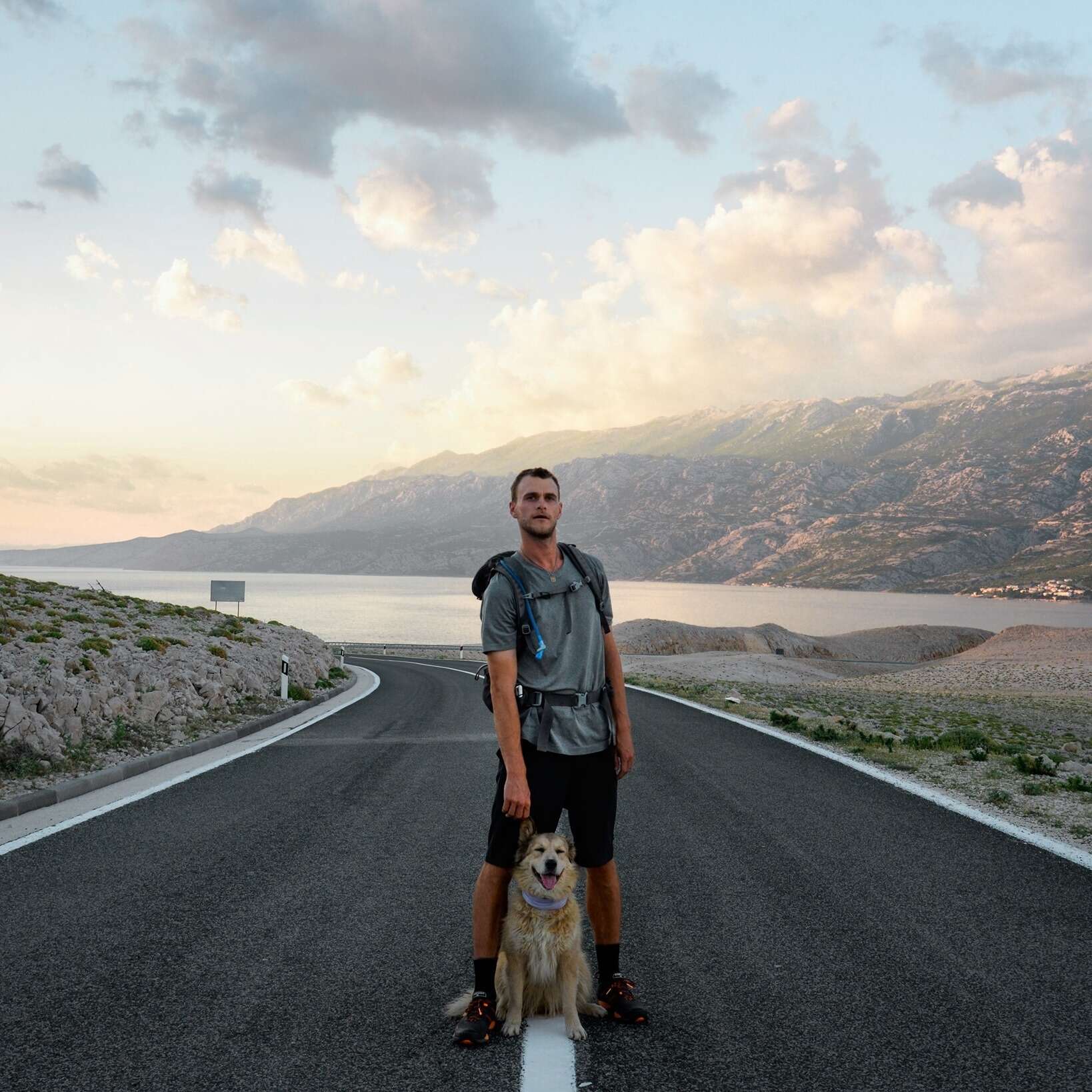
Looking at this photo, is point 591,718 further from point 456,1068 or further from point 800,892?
point 800,892

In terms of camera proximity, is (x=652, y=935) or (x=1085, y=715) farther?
(x=1085, y=715)

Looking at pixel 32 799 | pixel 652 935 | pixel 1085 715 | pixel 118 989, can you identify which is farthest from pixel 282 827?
pixel 1085 715

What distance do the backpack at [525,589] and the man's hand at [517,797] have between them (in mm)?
320

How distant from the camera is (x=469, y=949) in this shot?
4.75 meters

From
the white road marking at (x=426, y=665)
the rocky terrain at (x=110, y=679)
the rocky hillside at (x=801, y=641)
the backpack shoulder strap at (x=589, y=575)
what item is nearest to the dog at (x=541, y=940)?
the backpack shoulder strap at (x=589, y=575)

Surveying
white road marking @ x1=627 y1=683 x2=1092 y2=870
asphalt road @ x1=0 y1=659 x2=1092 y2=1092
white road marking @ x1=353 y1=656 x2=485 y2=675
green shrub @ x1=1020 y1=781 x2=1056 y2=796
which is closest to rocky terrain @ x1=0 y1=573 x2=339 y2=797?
asphalt road @ x1=0 y1=659 x2=1092 y2=1092

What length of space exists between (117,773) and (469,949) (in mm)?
6682

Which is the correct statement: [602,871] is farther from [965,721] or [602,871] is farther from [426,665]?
[426,665]

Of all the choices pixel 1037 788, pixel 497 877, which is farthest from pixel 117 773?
pixel 1037 788

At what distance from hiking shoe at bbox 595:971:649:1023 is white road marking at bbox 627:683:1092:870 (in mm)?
4130

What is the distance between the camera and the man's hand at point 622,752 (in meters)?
4.05

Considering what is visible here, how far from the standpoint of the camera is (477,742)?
13078 mm

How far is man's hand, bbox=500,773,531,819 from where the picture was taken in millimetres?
3688

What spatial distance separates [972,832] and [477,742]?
7.39 m
